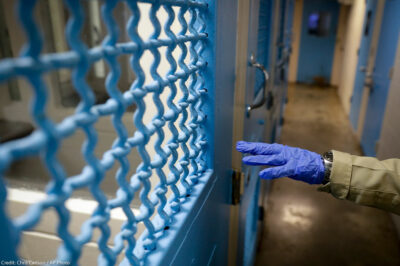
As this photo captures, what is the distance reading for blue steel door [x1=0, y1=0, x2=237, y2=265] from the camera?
316 mm

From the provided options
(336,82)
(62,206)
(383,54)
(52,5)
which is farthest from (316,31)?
(62,206)

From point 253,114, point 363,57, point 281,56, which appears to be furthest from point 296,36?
point 253,114

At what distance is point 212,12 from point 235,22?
0.23 meters

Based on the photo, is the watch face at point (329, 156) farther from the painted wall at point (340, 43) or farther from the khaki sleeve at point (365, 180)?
the painted wall at point (340, 43)

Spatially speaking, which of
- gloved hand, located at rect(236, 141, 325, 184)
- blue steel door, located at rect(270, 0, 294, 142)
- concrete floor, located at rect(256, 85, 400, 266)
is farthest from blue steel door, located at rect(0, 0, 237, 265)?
blue steel door, located at rect(270, 0, 294, 142)

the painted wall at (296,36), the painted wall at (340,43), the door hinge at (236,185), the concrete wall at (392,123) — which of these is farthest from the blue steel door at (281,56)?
the painted wall at (340,43)

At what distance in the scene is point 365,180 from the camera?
1.04 meters

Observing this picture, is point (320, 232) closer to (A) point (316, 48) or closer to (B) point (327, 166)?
(B) point (327, 166)

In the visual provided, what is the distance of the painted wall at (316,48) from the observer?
25.6 ft

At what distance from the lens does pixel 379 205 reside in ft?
3.48

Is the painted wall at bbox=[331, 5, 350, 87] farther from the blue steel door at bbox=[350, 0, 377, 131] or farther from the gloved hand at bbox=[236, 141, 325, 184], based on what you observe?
the gloved hand at bbox=[236, 141, 325, 184]

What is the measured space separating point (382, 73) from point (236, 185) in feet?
9.25

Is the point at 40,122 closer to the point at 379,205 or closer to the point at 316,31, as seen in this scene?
the point at 379,205

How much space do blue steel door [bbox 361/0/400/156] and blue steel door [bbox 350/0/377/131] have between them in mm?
505
